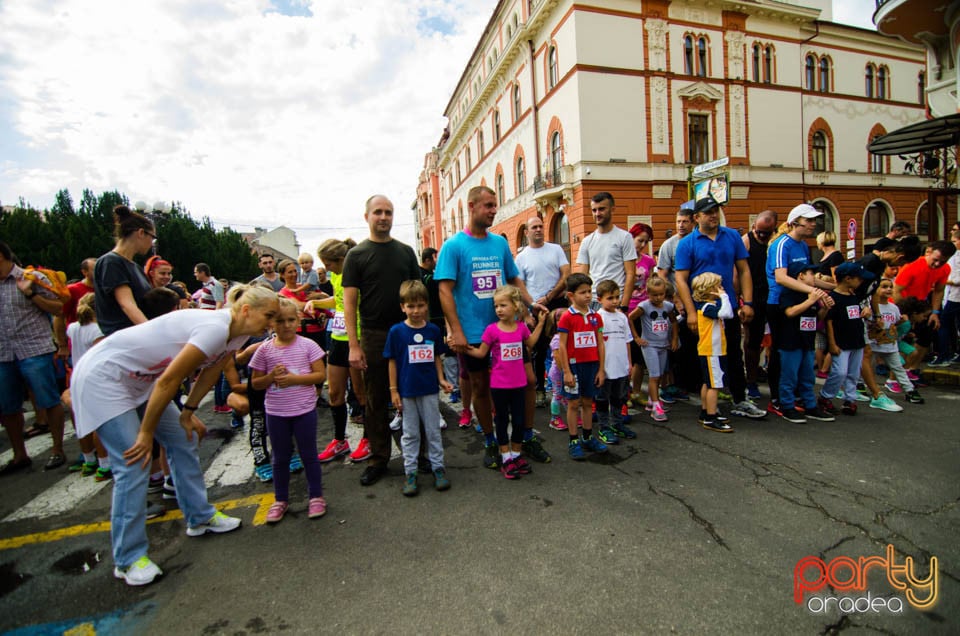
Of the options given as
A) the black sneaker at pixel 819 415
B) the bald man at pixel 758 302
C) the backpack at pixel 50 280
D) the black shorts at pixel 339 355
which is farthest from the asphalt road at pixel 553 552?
the backpack at pixel 50 280

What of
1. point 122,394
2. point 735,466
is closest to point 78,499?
point 122,394

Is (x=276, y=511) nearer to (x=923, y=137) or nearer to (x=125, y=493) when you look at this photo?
(x=125, y=493)

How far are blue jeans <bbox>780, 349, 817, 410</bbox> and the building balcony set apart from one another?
1125cm

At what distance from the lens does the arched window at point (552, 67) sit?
71.0 feet

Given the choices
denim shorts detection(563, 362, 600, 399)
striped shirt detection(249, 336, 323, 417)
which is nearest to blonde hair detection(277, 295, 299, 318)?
striped shirt detection(249, 336, 323, 417)

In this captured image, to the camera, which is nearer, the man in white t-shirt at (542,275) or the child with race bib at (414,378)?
the child with race bib at (414,378)

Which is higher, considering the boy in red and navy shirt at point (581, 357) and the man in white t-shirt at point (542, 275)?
the man in white t-shirt at point (542, 275)

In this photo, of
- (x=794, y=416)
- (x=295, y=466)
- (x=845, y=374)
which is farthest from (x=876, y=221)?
(x=295, y=466)

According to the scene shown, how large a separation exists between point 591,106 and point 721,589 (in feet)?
68.3

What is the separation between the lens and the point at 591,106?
19.7 metres

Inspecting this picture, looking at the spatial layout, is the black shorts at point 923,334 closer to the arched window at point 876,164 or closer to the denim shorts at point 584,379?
the denim shorts at point 584,379

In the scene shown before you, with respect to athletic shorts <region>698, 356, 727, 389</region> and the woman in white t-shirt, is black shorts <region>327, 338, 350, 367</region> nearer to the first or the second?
the woman in white t-shirt

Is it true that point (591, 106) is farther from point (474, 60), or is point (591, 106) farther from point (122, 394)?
point (122, 394)

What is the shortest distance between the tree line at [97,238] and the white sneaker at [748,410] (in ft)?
93.3
